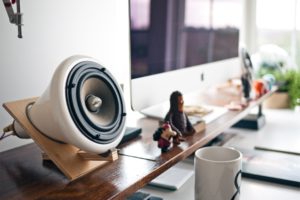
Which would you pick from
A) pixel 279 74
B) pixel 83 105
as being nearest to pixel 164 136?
pixel 83 105

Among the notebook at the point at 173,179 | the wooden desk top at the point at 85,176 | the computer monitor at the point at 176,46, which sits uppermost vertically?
the computer monitor at the point at 176,46

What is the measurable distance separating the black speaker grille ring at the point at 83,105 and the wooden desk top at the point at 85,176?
2.8 inches

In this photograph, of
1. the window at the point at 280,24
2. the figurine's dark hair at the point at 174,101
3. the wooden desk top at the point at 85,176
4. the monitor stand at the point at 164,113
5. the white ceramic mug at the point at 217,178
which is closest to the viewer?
the wooden desk top at the point at 85,176

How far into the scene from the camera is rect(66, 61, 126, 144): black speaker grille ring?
605mm

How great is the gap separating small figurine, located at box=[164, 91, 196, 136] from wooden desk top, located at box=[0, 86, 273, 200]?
0.16 ft

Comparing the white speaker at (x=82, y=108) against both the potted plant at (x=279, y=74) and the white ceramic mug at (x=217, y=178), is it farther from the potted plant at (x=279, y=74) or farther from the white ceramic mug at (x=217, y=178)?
the potted plant at (x=279, y=74)

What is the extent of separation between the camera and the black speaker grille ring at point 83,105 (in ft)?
1.98

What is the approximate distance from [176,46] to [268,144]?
510 millimetres

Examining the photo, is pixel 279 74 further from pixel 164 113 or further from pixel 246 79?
pixel 164 113

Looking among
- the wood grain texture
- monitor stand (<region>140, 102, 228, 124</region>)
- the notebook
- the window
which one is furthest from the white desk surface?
the window

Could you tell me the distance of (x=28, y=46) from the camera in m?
0.86

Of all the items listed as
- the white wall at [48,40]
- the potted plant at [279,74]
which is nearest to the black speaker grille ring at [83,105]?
the white wall at [48,40]

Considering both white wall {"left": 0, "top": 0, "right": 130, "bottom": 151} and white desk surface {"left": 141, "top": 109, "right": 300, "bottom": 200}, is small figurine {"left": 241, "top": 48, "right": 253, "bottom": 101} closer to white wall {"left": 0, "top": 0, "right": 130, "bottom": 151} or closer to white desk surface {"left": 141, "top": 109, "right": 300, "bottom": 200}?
white desk surface {"left": 141, "top": 109, "right": 300, "bottom": 200}

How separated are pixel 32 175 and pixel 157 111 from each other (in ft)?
1.84
